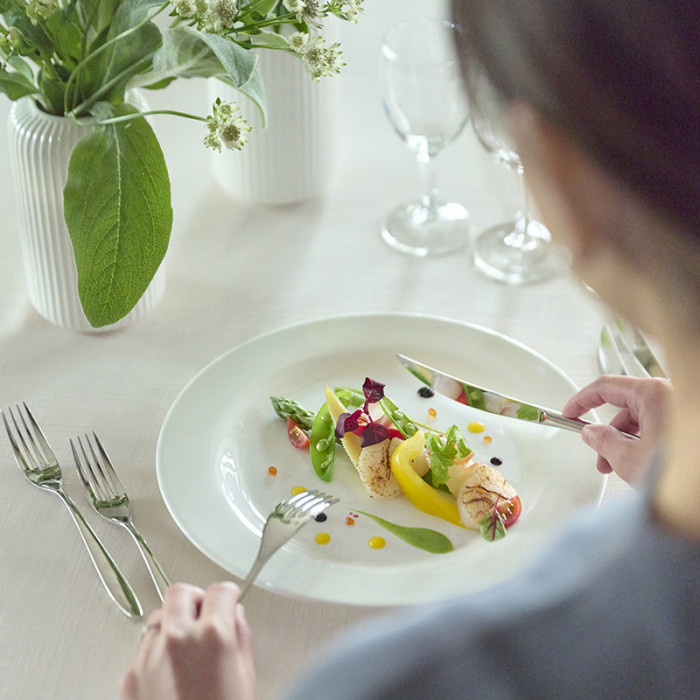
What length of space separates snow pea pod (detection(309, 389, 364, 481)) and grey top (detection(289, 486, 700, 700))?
555mm

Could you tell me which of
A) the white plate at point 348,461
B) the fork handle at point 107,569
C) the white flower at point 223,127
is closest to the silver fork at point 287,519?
the white plate at point 348,461

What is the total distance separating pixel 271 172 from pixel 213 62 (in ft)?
1.39

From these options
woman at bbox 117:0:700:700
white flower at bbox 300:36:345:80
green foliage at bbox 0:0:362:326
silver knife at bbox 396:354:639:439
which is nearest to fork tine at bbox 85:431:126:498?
green foliage at bbox 0:0:362:326

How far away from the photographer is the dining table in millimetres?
811

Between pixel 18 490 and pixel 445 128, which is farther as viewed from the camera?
pixel 445 128

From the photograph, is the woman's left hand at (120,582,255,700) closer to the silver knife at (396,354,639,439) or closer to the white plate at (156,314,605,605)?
the white plate at (156,314,605,605)

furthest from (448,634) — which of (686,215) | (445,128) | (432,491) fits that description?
(445,128)

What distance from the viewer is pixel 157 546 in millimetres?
892

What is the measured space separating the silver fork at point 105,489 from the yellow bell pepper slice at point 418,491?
25 cm

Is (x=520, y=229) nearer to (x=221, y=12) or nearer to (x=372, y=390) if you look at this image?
(x=372, y=390)

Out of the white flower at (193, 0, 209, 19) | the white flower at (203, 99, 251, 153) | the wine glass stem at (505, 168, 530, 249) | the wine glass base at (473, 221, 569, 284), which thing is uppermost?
the white flower at (193, 0, 209, 19)

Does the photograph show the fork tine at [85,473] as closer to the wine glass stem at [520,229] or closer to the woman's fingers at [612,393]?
the woman's fingers at [612,393]

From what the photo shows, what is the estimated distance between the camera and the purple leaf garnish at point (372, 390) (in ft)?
3.25

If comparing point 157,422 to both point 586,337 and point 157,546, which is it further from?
point 586,337
